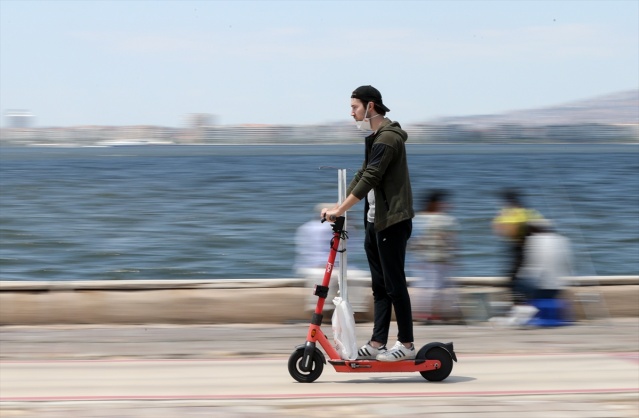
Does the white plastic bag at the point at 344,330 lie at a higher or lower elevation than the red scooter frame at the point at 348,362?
higher

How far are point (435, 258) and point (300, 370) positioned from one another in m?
4.34

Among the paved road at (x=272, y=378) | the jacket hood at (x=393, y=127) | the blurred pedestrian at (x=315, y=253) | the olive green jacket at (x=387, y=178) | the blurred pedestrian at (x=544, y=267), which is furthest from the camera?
the blurred pedestrian at (x=315, y=253)

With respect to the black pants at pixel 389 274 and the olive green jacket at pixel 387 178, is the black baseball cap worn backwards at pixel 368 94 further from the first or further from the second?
the black pants at pixel 389 274

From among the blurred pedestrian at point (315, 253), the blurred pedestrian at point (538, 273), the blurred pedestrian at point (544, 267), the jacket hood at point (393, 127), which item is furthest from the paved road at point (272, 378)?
the jacket hood at point (393, 127)

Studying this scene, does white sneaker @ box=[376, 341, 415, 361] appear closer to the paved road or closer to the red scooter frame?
Result: the red scooter frame

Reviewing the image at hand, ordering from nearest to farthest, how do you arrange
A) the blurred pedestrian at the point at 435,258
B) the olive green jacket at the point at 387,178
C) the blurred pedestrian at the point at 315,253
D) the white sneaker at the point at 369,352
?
the olive green jacket at the point at 387,178
the white sneaker at the point at 369,352
the blurred pedestrian at the point at 315,253
the blurred pedestrian at the point at 435,258

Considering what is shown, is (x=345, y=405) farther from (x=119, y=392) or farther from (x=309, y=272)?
(x=309, y=272)

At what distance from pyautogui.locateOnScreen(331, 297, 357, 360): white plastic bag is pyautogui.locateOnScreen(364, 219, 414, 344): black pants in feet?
0.58

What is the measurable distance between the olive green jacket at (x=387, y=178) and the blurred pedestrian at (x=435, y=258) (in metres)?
4.12

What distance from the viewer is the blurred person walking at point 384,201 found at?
618 centimetres

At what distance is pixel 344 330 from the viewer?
21.3 ft

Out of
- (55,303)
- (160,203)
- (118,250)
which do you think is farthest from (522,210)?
(160,203)

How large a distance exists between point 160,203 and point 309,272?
2254 inches

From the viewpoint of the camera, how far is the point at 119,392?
643 cm
